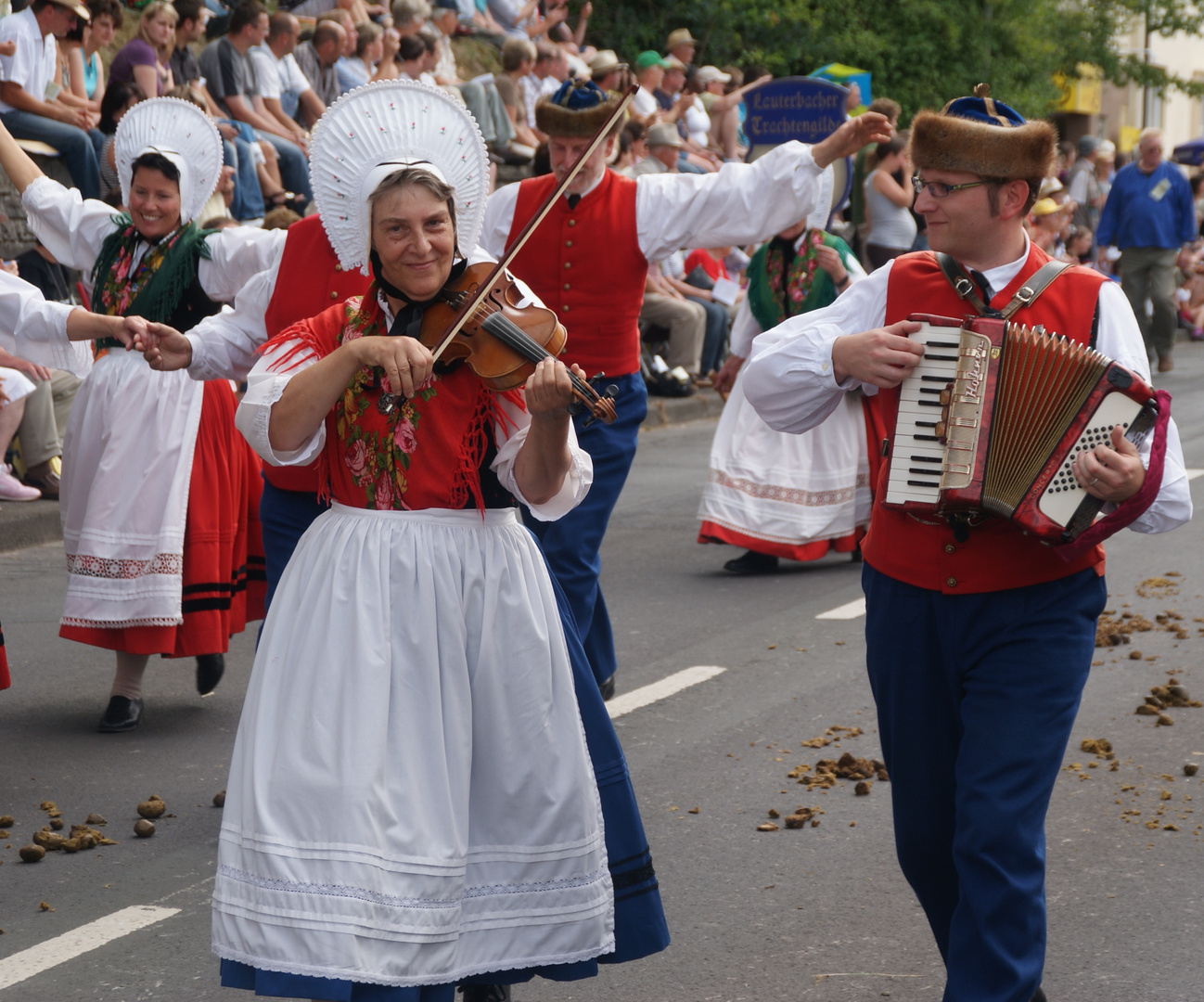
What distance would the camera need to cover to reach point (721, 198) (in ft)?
18.2

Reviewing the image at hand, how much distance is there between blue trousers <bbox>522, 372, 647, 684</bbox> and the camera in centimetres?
526

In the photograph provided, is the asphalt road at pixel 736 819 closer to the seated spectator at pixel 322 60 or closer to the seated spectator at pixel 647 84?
the seated spectator at pixel 322 60

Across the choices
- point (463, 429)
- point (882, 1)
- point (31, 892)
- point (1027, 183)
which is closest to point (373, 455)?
point (463, 429)

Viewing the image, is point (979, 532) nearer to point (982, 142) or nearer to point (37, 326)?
point (982, 142)

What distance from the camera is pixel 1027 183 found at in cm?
314

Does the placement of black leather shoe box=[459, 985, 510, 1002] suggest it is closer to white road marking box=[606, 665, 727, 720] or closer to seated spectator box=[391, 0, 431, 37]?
white road marking box=[606, 665, 727, 720]

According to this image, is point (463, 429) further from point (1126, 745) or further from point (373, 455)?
point (1126, 745)

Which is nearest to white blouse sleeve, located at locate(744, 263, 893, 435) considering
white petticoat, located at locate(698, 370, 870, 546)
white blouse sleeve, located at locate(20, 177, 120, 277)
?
white blouse sleeve, located at locate(20, 177, 120, 277)

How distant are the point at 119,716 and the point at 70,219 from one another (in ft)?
5.61

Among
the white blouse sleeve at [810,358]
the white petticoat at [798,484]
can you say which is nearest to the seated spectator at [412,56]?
the white petticoat at [798,484]

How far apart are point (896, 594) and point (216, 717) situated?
3.17m

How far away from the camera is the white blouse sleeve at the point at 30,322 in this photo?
189 inches

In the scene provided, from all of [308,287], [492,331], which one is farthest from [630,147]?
[492,331]

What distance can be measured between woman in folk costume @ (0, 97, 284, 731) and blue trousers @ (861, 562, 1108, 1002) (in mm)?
2915
